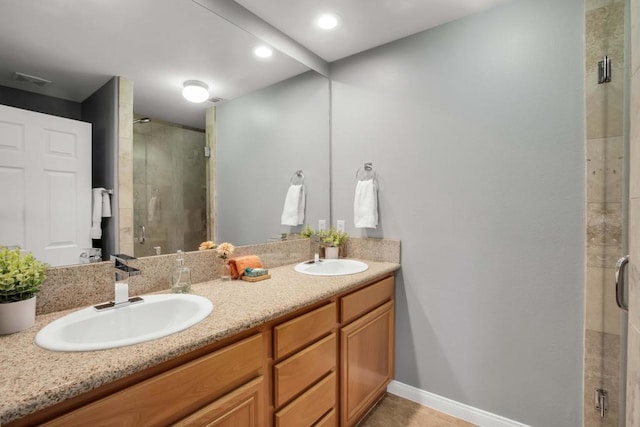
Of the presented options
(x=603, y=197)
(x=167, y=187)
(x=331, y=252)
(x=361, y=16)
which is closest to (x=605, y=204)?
(x=603, y=197)

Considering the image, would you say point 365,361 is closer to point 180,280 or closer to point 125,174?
point 180,280

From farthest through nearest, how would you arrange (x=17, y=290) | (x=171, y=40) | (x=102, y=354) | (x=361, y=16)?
(x=361, y=16) < (x=171, y=40) < (x=17, y=290) < (x=102, y=354)

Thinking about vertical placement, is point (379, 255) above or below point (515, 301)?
above

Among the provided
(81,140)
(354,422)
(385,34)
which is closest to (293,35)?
(385,34)

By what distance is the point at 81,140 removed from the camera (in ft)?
3.91

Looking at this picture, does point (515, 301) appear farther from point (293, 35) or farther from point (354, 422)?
point (293, 35)

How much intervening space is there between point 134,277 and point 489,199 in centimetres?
185

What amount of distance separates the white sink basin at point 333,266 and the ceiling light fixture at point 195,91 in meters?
1.12

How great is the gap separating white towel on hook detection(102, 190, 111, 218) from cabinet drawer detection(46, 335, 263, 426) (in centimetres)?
77

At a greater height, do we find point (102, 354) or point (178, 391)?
point (102, 354)

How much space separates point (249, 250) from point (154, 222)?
578 millimetres

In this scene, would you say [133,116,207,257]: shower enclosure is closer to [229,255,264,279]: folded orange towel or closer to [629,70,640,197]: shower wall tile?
[229,255,264,279]: folded orange towel

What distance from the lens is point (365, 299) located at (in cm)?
172

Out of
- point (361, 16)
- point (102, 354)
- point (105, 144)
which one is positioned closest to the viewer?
→ point (102, 354)
